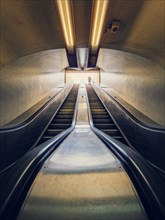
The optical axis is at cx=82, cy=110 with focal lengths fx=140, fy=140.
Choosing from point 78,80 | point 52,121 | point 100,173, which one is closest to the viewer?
point 100,173

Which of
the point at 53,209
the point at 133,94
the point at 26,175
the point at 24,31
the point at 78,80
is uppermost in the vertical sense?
the point at 78,80

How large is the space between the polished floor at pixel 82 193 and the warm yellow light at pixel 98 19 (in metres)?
2.59

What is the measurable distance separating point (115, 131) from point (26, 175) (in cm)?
345

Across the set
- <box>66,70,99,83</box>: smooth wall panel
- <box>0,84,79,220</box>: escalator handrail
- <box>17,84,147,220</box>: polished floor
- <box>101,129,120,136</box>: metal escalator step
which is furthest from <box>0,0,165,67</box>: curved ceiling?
<box>66,70,99,83</box>: smooth wall panel

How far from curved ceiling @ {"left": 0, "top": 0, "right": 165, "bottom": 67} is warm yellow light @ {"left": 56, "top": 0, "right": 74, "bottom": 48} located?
11 centimetres

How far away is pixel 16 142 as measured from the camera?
3.09 m

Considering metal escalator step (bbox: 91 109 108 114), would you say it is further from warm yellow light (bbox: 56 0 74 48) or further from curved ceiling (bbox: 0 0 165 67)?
warm yellow light (bbox: 56 0 74 48)

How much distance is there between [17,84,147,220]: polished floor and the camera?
43.6 inches

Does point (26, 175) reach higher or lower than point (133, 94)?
lower

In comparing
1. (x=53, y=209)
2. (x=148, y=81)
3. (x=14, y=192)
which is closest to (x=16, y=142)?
(x=14, y=192)

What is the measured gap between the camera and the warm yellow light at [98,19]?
8.09 feet

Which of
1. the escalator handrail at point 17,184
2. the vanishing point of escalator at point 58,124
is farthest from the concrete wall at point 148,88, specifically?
the escalator handrail at point 17,184

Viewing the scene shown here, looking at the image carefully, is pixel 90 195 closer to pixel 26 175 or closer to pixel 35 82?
pixel 26 175

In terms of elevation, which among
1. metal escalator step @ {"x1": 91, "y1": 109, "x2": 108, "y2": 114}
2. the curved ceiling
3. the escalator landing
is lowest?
the escalator landing
